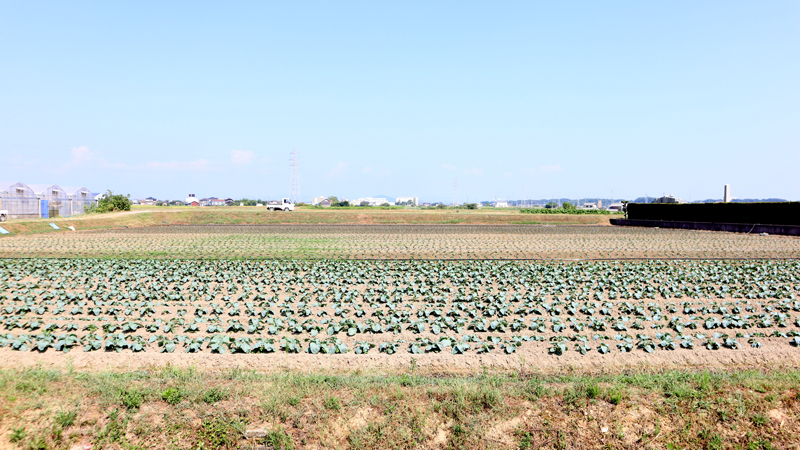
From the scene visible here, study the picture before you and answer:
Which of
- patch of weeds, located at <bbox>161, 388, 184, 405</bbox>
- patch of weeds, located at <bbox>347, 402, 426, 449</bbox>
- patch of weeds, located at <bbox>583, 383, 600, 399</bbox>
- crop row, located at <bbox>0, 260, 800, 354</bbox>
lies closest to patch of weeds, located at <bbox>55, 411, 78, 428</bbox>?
patch of weeds, located at <bbox>161, 388, 184, 405</bbox>

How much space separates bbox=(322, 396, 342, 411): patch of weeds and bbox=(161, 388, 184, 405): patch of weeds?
6.75 ft

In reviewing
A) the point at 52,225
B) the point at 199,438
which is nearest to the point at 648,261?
the point at 199,438

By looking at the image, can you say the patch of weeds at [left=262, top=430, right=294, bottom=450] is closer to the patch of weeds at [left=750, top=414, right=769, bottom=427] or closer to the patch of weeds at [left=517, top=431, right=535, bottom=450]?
the patch of weeds at [left=517, top=431, right=535, bottom=450]

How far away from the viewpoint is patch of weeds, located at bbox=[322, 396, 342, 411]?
6480 millimetres

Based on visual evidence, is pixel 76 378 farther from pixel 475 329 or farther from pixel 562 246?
pixel 562 246

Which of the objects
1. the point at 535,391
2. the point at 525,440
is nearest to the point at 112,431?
the point at 525,440

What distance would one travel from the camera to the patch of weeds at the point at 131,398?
20.8 ft

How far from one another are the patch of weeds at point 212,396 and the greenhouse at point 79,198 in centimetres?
6695

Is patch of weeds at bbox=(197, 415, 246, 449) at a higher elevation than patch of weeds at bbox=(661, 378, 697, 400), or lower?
lower

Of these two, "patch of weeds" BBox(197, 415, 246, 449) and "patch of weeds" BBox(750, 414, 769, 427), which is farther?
"patch of weeds" BBox(750, 414, 769, 427)

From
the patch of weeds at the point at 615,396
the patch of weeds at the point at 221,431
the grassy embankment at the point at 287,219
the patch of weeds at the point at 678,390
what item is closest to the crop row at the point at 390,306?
the patch of weeds at the point at 678,390

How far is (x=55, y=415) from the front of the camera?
6.12 meters

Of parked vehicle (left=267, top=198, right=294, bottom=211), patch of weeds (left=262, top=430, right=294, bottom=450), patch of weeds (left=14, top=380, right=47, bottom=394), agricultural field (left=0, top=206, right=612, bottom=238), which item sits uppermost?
parked vehicle (left=267, top=198, right=294, bottom=211)

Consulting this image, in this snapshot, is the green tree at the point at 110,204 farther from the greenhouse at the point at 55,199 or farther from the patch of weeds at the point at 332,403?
the patch of weeds at the point at 332,403
